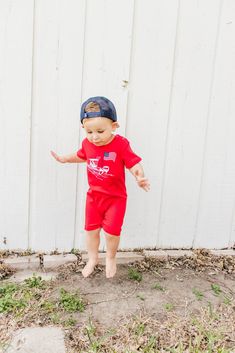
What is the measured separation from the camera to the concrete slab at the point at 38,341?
2.04 metres

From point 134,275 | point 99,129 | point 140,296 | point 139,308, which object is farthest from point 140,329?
point 99,129

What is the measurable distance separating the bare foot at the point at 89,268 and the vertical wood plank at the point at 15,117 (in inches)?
20.9

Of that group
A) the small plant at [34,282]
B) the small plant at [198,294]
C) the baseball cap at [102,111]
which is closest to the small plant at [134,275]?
the small plant at [198,294]

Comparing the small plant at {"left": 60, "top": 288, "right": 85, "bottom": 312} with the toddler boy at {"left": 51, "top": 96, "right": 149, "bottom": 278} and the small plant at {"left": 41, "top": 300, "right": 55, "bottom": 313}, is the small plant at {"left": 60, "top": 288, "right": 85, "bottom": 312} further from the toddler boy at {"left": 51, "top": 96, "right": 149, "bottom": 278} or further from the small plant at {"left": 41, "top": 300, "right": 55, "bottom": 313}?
the toddler boy at {"left": 51, "top": 96, "right": 149, "bottom": 278}

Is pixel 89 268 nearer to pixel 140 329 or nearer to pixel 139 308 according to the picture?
pixel 139 308

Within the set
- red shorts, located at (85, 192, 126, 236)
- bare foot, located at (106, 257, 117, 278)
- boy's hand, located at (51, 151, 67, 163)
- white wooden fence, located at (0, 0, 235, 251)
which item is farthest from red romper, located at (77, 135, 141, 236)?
white wooden fence, located at (0, 0, 235, 251)

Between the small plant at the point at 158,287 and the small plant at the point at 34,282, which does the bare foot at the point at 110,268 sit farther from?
the small plant at the point at 34,282

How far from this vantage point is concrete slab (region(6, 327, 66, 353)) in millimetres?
2043

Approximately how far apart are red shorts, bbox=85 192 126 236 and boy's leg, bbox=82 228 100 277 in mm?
44

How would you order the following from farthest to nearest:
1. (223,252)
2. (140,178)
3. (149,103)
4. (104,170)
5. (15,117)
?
(223,252) → (149,103) → (15,117) → (104,170) → (140,178)

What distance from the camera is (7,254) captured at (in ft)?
9.90

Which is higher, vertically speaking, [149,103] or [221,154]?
[149,103]

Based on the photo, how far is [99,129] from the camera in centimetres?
247

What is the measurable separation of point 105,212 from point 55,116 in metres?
0.73
